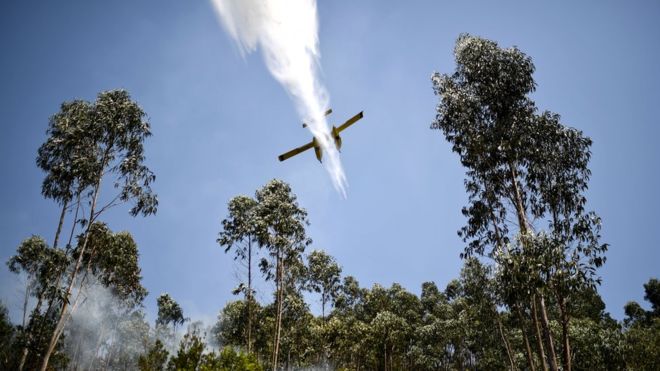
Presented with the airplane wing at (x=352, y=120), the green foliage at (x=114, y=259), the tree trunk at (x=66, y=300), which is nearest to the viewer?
the airplane wing at (x=352, y=120)

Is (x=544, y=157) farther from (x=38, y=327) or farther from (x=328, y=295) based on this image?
(x=328, y=295)

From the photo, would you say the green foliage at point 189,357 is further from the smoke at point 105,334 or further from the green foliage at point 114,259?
the smoke at point 105,334

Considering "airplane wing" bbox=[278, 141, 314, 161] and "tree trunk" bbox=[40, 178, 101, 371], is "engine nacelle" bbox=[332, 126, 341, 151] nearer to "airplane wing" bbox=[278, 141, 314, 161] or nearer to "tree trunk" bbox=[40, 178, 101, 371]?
"airplane wing" bbox=[278, 141, 314, 161]

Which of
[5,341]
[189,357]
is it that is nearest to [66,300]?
[189,357]

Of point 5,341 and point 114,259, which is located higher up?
point 114,259

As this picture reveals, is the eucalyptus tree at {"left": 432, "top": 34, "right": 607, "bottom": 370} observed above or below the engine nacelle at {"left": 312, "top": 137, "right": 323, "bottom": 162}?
above

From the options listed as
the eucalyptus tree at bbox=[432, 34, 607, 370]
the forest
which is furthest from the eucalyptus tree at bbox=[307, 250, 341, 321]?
the eucalyptus tree at bbox=[432, 34, 607, 370]

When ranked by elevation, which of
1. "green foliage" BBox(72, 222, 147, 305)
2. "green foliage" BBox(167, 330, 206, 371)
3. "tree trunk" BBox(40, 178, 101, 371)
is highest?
"green foliage" BBox(72, 222, 147, 305)

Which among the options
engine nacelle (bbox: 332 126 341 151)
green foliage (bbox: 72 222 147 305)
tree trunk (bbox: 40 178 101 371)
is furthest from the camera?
green foliage (bbox: 72 222 147 305)

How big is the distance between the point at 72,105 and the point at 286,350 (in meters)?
26.2

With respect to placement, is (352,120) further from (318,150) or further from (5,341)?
(5,341)

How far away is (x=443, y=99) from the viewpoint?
56.5 ft

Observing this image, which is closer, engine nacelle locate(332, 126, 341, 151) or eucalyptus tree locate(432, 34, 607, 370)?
engine nacelle locate(332, 126, 341, 151)

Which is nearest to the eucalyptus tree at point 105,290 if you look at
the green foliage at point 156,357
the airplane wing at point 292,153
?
the green foliage at point 156,357
